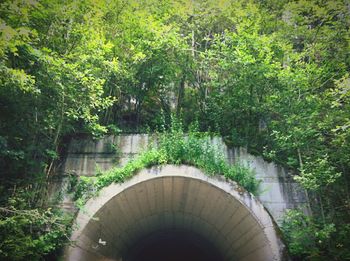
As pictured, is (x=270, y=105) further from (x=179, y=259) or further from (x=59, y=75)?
(x=179, y=259)

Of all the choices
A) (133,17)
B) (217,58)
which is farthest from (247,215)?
(133,17)

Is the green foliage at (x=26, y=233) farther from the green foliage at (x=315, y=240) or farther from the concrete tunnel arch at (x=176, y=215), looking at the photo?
the green foliage at (x=315, y=240)

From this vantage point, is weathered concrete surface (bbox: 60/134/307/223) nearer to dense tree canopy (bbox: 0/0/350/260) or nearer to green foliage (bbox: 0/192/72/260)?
dense tree canopy (bbox: 0/0/350/260)

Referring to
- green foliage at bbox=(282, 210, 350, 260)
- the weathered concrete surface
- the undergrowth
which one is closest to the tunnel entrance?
the weathered concrete surface

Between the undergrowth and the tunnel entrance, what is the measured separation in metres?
4.70

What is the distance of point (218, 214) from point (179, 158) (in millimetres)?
2285

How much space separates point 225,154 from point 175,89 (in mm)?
3582

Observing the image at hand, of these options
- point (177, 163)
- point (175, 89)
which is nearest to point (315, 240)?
point (177, 163)

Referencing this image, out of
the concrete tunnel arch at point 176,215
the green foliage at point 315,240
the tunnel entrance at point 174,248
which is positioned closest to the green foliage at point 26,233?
the concrete tunnel arch at point 176,215

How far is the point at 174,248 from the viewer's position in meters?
15.3

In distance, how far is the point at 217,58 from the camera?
384 inches

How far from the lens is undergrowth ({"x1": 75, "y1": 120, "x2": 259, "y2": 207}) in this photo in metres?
8.63

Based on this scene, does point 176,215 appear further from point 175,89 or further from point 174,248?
point 174,248

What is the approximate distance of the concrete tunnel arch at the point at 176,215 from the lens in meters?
8.20
